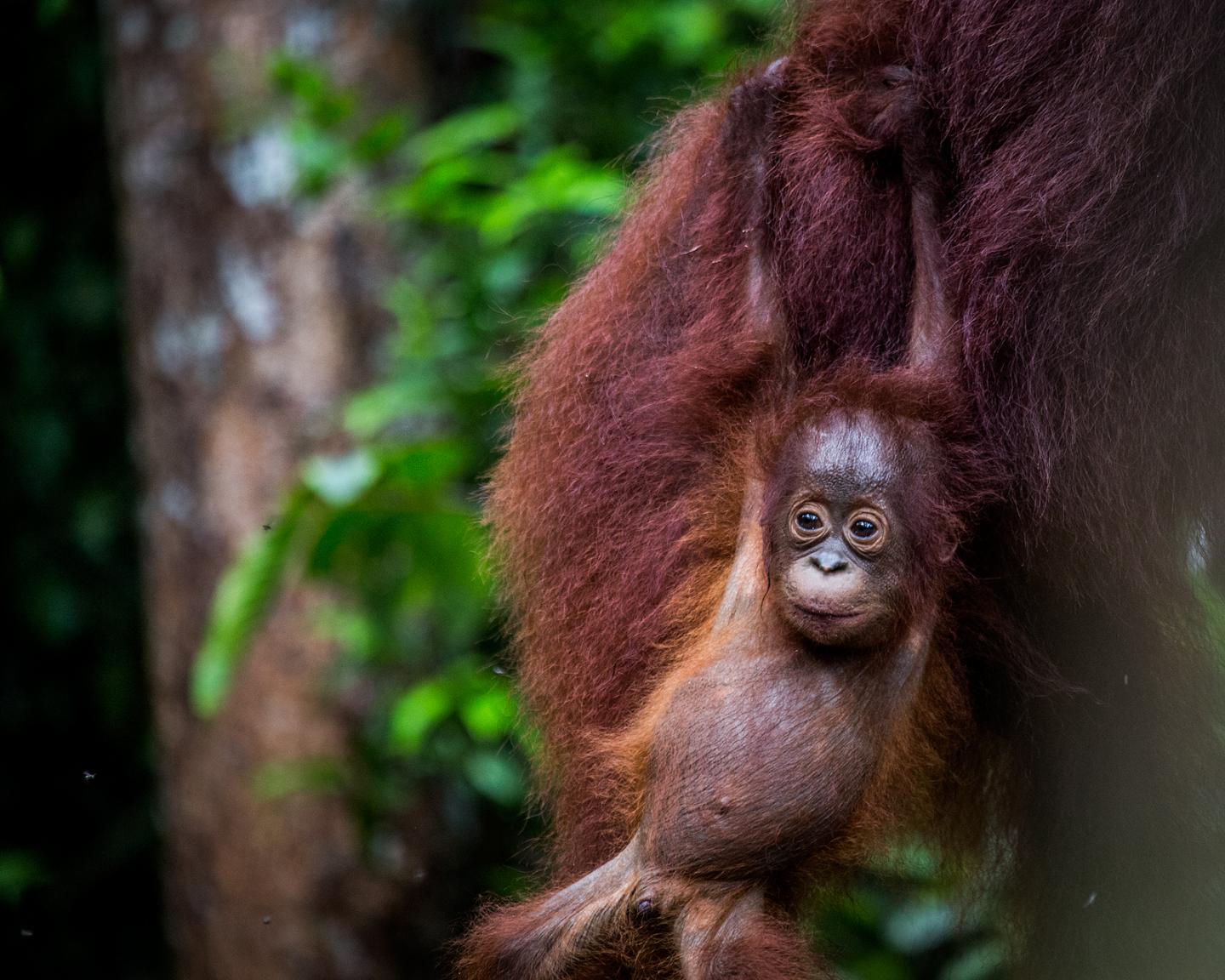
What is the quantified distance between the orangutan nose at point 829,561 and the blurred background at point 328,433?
1303 millimetres

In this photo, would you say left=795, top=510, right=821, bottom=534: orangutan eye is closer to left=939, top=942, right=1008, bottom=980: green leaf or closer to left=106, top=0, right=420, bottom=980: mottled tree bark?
left=939, top=942, right=1008, bottom=980: green leaf

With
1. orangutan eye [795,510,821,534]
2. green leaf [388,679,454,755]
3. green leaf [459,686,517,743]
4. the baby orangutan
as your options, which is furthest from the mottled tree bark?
orangutan eye [795,510,821,534]

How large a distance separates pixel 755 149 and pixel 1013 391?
1.56ft

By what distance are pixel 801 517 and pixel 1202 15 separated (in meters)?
0.70

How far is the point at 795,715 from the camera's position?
1406 mm

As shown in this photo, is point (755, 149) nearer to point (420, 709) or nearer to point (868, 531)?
point (868, 531)

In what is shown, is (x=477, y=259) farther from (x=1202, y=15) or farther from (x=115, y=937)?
(x=115, y=937)

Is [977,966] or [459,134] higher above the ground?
[459,134]

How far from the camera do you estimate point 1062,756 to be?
1781 mm

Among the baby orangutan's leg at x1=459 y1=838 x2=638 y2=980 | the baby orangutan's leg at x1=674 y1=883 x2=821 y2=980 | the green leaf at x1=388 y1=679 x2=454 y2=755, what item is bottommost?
the baby orangutan's leg at x1=674 y1=883 x2=821 y2=980

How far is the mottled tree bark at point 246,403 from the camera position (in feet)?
11.2

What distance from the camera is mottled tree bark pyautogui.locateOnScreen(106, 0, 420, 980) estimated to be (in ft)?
11.2

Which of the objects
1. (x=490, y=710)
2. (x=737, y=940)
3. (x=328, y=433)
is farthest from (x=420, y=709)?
(x=737, y=940)

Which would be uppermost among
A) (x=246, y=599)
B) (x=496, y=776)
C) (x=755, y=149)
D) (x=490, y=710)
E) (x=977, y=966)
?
(x=755, y=149)
